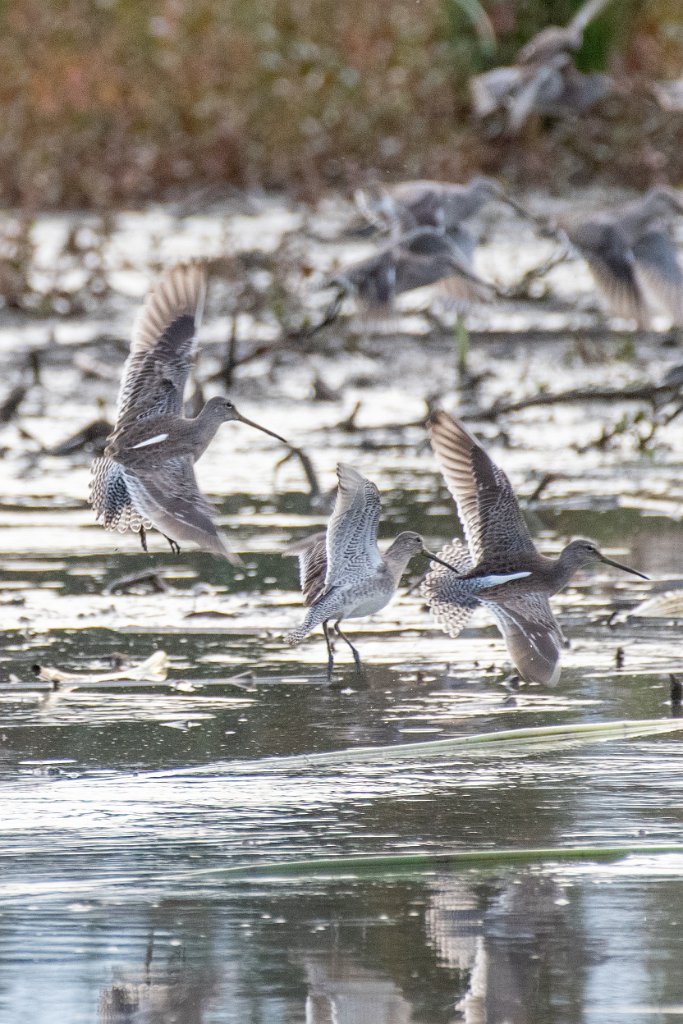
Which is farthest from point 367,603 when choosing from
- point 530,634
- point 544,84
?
point 544,84

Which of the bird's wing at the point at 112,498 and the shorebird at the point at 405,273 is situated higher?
the shorebird at the point at 405,273

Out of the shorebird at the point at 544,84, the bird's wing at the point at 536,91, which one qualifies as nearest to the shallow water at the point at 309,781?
the bird's wing at the point at 536,91

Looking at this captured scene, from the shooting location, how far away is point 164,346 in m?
6.42

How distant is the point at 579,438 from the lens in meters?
9.34

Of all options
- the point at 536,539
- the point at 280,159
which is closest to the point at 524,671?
the point at 536,539

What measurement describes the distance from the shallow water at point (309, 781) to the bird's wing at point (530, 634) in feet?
0.59

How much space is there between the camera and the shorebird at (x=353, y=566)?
5434mm

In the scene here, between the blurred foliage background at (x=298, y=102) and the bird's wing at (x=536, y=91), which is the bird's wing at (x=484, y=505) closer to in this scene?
the bird's wing at (x=536, y=91)

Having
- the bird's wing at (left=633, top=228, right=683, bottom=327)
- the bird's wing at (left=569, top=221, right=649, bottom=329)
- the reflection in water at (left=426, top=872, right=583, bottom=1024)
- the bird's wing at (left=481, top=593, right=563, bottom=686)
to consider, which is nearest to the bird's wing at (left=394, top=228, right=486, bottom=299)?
the bird's wing at (left=569, top=221, right=649, bottom=329)

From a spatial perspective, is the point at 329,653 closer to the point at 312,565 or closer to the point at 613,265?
the point at 312,565

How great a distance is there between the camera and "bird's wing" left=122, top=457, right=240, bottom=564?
5.32 m

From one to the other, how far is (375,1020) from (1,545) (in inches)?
159

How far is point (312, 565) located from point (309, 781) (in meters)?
1.19

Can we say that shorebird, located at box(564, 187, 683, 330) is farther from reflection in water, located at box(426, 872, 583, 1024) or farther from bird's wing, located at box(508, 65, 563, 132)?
reflection in water, located at box(426, 872, 583, 1024)
